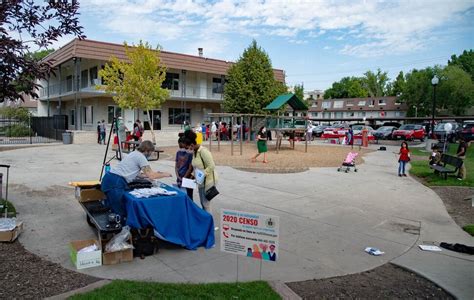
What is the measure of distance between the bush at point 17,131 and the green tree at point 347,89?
8425 cm

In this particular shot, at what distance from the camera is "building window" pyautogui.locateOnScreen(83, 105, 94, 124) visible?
112ft

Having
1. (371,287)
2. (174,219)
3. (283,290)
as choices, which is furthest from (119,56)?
(371,287)

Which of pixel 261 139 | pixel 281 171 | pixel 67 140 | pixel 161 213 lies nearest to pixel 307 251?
pixel 161 213

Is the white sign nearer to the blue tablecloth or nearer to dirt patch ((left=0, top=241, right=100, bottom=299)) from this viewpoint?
the blue tablecloth

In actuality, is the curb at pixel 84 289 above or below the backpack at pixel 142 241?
below

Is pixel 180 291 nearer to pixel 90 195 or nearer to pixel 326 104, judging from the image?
pixel 90 195

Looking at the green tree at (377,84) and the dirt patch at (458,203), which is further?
the green tree at (377,84)

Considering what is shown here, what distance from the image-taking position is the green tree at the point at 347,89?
100 m

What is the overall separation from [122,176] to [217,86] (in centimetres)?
3617

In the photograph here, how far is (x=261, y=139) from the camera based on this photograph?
1683cm

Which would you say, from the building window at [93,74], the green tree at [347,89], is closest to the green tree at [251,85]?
the building window at [93,74]

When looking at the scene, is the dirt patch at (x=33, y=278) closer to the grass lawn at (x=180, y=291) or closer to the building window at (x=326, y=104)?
the grass lawn at (x=180, y=291)

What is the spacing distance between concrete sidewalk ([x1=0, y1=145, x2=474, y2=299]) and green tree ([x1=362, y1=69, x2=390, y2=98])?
96028 millimetres

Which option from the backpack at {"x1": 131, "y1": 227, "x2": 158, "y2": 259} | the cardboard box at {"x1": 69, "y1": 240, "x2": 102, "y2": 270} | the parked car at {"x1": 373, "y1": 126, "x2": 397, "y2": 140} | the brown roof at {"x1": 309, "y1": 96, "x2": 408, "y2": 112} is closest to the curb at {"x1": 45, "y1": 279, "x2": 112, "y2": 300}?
the cardboard box at {"x1": 69, "y1": 240, "x2": 102, "y2": 270}
